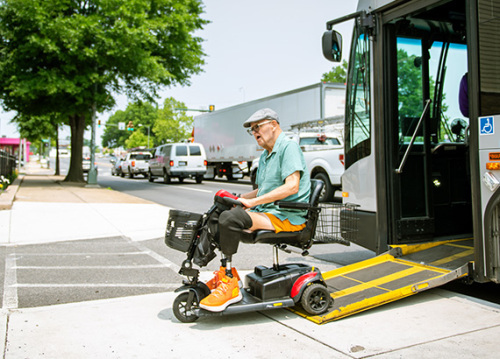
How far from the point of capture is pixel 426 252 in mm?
5191

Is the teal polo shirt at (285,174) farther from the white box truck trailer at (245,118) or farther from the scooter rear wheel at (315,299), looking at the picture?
the white box truck trailer at (245,118)

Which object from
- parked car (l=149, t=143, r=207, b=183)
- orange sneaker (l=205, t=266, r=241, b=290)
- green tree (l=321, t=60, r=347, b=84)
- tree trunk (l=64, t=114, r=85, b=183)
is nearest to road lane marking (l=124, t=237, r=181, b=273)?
orange sneaker (l=205, t=266, r=241, b=290)

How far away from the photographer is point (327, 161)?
531 inches

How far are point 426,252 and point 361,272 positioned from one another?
853 millimetres

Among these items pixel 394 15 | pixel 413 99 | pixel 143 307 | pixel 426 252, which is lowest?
pixel 143 307

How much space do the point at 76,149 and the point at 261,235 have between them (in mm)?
22652

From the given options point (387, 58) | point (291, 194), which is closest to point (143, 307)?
point (291, 194)

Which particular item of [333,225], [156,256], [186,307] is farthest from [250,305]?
[156,256]

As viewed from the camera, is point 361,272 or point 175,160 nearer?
point 361,272

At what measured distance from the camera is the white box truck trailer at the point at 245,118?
18609 mm

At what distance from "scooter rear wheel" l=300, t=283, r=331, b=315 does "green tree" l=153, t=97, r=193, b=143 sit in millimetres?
72535

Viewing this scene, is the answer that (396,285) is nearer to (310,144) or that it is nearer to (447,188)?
(447,188)

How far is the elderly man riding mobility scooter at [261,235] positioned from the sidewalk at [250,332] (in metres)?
0.20

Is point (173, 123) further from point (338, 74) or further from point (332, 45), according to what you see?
point (332, 45)
